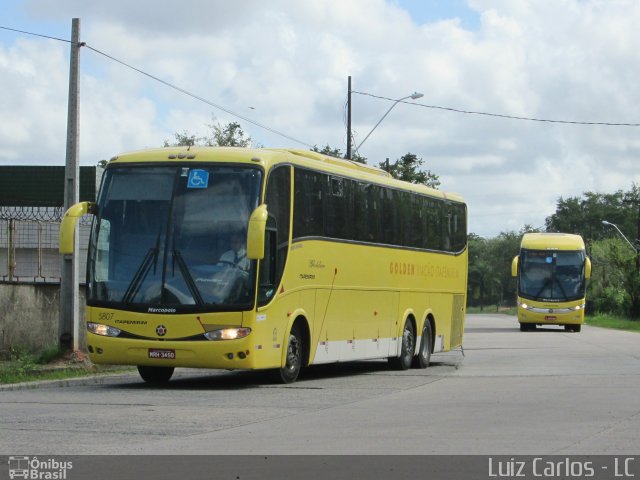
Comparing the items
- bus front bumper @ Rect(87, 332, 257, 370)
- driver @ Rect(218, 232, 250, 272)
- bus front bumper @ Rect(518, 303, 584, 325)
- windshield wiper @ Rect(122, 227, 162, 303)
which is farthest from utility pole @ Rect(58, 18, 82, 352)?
bus front bumper @ Rect(518, 303, 584, 325)

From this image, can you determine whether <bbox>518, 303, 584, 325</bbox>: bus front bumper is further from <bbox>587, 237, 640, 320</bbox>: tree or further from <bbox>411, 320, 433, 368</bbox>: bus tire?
<bbox>411, 320, 433, 368</bbox>: bus tire

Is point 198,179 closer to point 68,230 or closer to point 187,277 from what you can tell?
point 187,277

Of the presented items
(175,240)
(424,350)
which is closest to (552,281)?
(424,350)

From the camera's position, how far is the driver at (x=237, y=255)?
18062 millimetres

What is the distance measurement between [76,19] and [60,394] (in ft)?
26.8

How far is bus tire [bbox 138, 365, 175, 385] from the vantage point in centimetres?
2008

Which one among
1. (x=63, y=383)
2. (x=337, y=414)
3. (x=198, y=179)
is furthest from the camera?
(x=63, y=383)

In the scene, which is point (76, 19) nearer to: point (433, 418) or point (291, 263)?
point (291, 263)

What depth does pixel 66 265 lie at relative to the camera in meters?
22.8

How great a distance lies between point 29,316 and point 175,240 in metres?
7.74

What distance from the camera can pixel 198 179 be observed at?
731 inches

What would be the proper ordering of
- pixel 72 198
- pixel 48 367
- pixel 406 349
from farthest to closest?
pixel 406 349 → pixel 72 198 → pixel 48 367

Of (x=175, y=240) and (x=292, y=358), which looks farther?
(x=292, y=358)

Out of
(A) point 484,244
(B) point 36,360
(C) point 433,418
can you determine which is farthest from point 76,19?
(A) point 484,244
